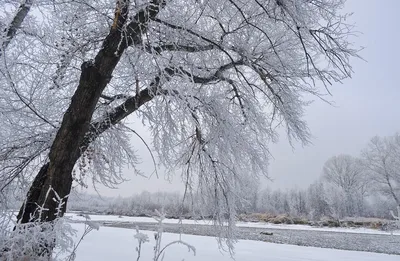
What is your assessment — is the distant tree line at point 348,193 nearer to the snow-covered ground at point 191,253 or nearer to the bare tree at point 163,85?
the snow-covered ground at point 191,253

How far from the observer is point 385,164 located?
42969mm

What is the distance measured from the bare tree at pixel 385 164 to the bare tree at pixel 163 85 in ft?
140

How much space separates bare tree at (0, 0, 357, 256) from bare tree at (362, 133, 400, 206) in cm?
4256

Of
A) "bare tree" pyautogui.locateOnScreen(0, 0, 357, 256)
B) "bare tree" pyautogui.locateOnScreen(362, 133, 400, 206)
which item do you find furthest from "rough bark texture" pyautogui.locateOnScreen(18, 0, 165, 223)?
"bare tree" pyautogui.locateOnScreen(362, 133, 400, 206)

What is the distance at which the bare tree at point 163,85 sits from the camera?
11.8ft

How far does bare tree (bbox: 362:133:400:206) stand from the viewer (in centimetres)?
4141

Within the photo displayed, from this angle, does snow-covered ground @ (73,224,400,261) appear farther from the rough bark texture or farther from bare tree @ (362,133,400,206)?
bare tree @ (362,133,400,206)

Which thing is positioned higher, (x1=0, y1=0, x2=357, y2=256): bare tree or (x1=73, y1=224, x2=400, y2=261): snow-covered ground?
(x1=0, y1=0, x2=357, y2=256): bare tree

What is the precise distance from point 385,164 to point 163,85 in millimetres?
47292

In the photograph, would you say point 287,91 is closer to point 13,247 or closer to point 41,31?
point 41,31

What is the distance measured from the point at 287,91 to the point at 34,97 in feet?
14.5

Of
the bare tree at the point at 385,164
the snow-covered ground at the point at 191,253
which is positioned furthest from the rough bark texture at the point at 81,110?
the bare tree at the point at 385,164

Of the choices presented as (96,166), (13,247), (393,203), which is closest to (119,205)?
(393,203)

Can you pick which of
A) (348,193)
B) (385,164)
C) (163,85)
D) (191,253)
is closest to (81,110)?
(163,85)
